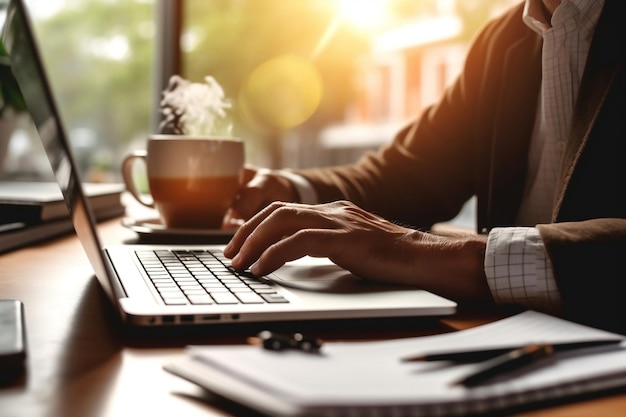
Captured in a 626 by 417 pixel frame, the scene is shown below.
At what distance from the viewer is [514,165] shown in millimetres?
1294

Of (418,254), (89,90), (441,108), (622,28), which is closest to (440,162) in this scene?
(441,108)

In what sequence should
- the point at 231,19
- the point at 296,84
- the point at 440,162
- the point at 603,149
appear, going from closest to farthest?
the point at 603,149 < the point at 440,162 < the point at 231,19 < the point at 296,84

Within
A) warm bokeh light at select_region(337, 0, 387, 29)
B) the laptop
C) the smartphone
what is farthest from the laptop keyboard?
warm bokeh light at select_region(337, 0, 387, 29)

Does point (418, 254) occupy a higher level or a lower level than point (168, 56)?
lower

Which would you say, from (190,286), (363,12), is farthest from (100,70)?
(190,286)

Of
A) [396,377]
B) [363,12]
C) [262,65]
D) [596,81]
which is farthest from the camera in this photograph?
[262,65]

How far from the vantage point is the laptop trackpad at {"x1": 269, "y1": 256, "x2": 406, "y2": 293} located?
2.10 ft

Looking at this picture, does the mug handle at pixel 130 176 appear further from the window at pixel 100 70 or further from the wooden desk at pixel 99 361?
the window at pixel 100 70

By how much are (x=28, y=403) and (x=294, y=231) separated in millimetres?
376

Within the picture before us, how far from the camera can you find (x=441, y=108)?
1542 millimetres

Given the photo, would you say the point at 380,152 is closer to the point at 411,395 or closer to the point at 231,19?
the point at 411,395

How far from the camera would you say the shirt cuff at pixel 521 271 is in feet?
2.10

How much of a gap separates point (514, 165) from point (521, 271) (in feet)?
2.25

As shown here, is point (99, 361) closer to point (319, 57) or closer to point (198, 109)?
point (198, 109)
